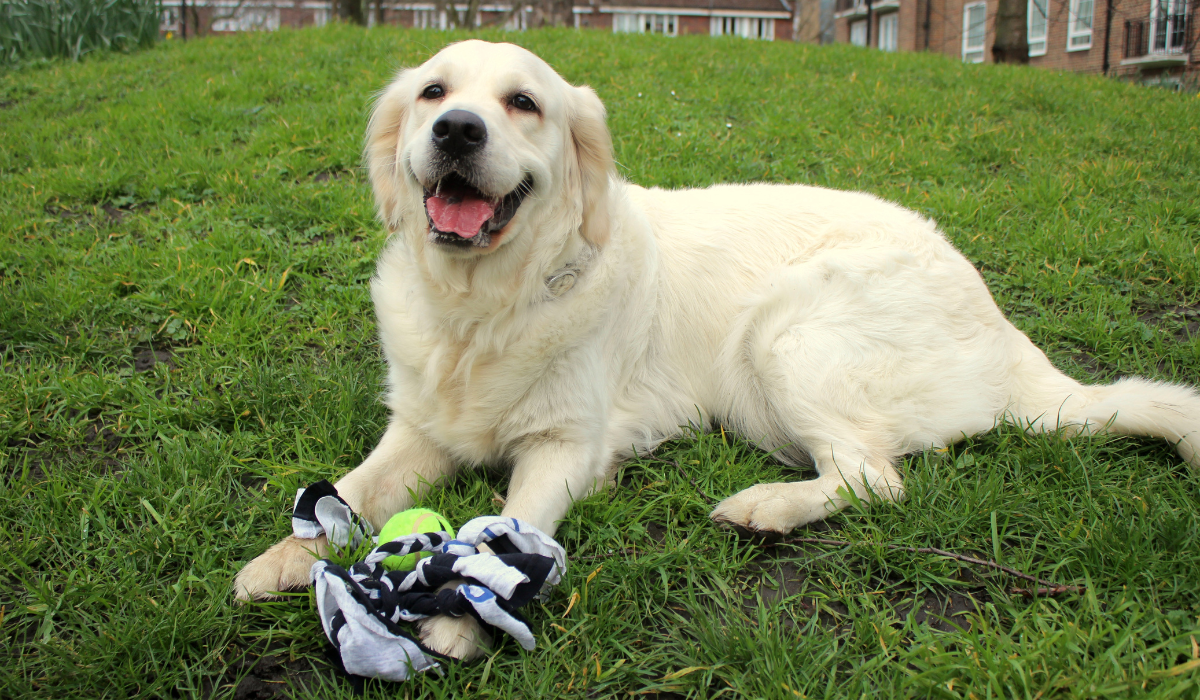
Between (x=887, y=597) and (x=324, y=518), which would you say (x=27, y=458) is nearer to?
(x=324, y=518)

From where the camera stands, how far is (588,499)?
6.97 ft

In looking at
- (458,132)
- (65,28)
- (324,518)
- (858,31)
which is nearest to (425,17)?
(858,31)

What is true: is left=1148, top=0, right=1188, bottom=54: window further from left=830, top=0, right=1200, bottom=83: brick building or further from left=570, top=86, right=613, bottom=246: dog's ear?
left=570, top=86, right=613, bottom=246: dog's ear

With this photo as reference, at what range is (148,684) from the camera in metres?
1.48

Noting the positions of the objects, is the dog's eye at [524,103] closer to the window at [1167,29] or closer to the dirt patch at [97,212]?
the dirt patch at [97,212]

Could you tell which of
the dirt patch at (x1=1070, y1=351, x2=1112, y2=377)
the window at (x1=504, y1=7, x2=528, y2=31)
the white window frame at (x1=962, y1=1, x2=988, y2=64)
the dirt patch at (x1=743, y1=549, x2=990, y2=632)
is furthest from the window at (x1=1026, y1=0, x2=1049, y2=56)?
the dirt patch at (x1=743, y1=549, x2=990, y2=632)

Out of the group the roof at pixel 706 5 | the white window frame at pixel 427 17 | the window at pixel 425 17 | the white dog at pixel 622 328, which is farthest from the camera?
the roof at pixel 706 5

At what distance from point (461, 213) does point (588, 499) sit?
958 millimetres

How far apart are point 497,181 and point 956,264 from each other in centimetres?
183

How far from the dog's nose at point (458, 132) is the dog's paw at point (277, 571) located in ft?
3.78

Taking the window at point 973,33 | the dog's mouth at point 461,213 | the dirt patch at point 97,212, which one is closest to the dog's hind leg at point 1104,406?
the dog's mouth at point 461,213

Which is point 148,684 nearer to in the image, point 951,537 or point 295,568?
point 295,568

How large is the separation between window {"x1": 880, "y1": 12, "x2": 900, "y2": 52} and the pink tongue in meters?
31.7

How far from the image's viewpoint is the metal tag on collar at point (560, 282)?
88.9 inches
